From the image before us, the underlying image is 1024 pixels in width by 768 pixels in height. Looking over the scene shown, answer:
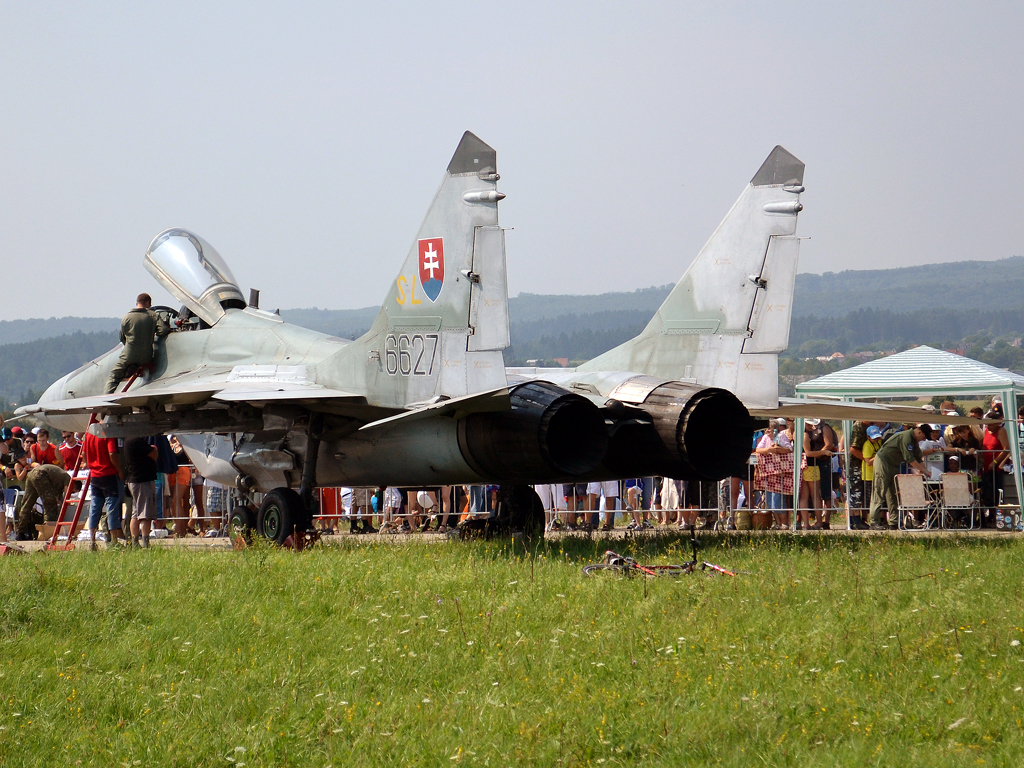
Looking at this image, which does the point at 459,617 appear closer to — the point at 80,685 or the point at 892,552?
the point at 80,685

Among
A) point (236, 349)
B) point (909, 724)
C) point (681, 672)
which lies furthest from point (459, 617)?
point (236, 349)

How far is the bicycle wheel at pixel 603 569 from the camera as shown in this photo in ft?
26.5

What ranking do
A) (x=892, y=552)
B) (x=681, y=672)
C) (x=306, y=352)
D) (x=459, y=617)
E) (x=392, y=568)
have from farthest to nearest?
(x=306, y=352)
(x=892, y=552)
(x=392, y=568)
(x=459, y=617)
(x=681, y=672)

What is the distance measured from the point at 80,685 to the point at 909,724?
13.6 ft

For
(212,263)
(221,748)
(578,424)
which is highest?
(212,263)

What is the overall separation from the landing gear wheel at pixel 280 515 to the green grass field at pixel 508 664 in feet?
7.56

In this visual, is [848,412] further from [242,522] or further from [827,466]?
[242,522]

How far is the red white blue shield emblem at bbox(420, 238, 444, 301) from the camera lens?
9.66 meters

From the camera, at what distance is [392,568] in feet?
28.5

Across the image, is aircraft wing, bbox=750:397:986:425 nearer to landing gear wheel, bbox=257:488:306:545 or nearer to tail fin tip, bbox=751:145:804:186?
tail fin tip, bbox=751:145:804:186

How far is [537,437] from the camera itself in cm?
937

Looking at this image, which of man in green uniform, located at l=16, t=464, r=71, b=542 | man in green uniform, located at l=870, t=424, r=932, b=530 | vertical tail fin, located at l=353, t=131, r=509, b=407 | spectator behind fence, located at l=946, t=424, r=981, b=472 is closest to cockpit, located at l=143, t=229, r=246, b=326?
man in green uniform, located at l=16, t=464, r=71, b=542

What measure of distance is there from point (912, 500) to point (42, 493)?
1168 cm

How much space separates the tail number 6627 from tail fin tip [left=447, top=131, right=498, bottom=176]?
1568 millimetres
